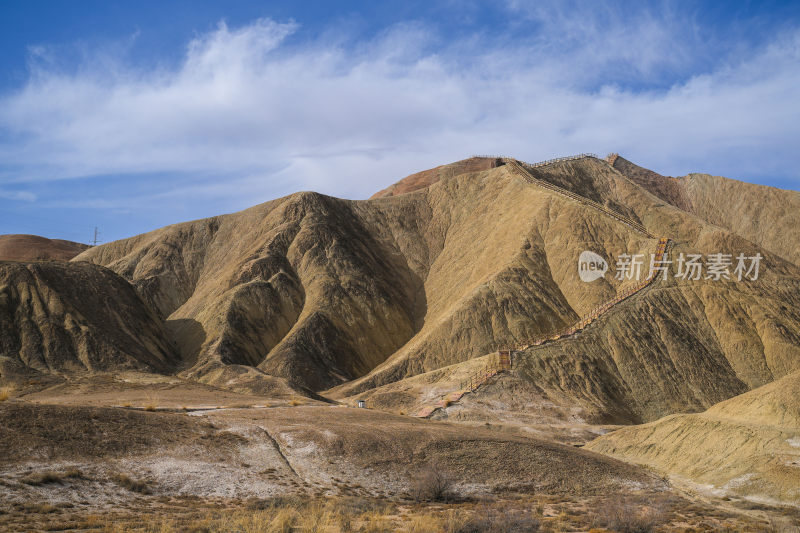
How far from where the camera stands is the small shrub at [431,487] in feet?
79.2

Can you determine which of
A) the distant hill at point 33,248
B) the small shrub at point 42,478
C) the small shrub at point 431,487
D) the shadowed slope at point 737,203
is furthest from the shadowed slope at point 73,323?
the shadowed slope at point 737,203

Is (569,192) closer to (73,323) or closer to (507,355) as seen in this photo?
(507,355)

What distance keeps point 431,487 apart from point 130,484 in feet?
31.7

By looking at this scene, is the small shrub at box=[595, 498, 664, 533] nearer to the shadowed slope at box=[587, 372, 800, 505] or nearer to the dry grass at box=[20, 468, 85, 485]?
the shadowed slope at box=[587, 372, 800, 505]

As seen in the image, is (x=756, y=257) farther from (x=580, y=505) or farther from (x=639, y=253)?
(x=580, y=505)

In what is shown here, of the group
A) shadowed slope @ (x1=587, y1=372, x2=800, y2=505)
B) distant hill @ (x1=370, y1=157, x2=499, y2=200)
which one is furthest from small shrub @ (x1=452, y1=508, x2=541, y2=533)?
distant hill @ (x1=370, y1=157, x2=499, y2=200)

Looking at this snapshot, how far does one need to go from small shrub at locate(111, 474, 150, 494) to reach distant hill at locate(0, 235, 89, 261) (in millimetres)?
122007

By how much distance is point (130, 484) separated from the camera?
21125 mm

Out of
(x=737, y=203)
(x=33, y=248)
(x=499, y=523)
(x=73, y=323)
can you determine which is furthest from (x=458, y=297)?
(x=33, y=248)

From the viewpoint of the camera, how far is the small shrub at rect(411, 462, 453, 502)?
24.1 metres

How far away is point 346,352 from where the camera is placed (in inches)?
2771

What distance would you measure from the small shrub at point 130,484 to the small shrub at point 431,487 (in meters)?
8.79

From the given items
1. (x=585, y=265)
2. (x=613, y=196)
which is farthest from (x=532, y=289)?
(x=613, y=196)

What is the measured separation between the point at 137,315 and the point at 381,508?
53202 millimetres
